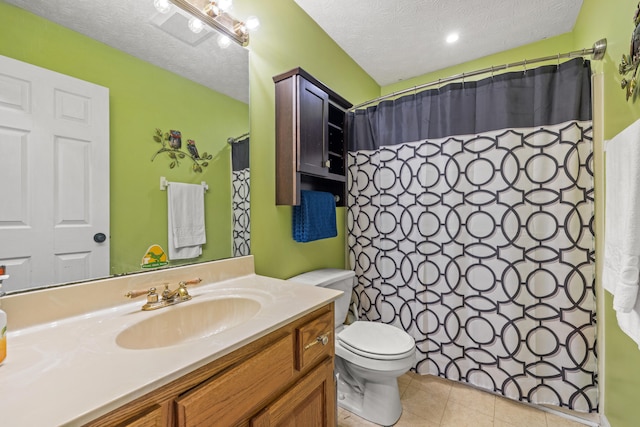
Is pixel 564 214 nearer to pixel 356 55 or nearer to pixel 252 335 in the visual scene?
pixel 252 335

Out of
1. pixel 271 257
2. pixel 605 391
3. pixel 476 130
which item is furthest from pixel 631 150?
pixel 271 257

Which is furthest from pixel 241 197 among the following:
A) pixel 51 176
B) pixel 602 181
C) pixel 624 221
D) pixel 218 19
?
pixel 602 181

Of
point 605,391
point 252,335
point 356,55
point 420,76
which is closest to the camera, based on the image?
point 252,335

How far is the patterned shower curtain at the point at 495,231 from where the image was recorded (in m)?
1.40

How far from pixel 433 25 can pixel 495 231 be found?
147 centimetres

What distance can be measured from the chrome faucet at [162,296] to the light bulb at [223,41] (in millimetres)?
1137

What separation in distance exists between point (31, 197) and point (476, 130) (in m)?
2.01

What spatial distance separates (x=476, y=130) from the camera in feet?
5.28

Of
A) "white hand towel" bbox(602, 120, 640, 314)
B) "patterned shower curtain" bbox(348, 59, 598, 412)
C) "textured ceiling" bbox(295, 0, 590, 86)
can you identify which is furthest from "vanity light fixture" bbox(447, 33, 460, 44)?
"white hand towel" bbox(602, 120, 640, 314)

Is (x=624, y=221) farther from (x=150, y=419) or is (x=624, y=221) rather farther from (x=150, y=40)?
(x=150, y=40)

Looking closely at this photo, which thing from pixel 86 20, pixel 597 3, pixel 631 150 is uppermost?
pixel 597 3

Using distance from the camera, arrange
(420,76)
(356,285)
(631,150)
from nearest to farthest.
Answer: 1. (631,150)
2. (356,285)
3. (420,76)

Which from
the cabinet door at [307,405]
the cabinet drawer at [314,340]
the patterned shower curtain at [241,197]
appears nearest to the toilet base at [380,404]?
the cabinet door at [307,405]

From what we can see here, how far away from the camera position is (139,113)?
40.0 inches
